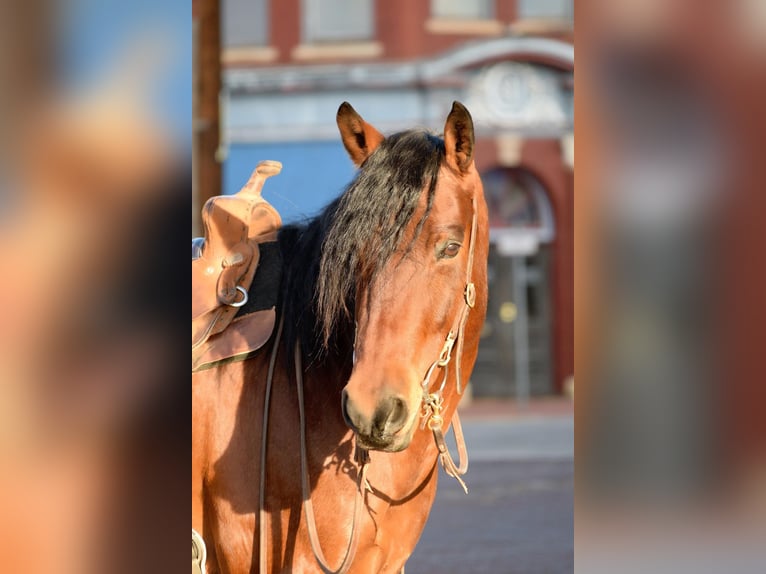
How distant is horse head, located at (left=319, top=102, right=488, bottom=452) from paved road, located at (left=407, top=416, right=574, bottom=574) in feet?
13.1

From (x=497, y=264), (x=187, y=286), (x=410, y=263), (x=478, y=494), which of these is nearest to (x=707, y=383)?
(x=187, y=286)

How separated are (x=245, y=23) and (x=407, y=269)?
14.8m

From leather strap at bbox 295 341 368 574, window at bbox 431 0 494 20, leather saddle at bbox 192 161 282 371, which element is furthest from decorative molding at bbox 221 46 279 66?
leather strap at bbox 295 341 368 574

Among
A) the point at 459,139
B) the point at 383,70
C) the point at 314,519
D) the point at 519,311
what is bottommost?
the point at 519,311

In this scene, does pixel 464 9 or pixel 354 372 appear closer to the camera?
pixel 354 372

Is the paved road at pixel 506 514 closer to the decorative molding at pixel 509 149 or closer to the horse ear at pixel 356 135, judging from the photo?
the horse ear at pixel 356 135

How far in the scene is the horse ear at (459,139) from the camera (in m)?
2.22

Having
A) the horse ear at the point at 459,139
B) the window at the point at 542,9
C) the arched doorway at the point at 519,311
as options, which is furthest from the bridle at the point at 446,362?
the window at the point at 542,9

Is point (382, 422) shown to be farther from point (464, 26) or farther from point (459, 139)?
point (464, 26)

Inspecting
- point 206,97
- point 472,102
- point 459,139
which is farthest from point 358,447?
point 472,102

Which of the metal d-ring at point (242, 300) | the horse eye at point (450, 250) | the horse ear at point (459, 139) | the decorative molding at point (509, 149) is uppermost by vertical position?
the decorative molding at point (509, 149)

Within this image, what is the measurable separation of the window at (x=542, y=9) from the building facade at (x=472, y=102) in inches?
0.7

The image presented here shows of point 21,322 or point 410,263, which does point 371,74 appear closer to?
point 410,263

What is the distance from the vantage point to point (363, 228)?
2111 millimetres
